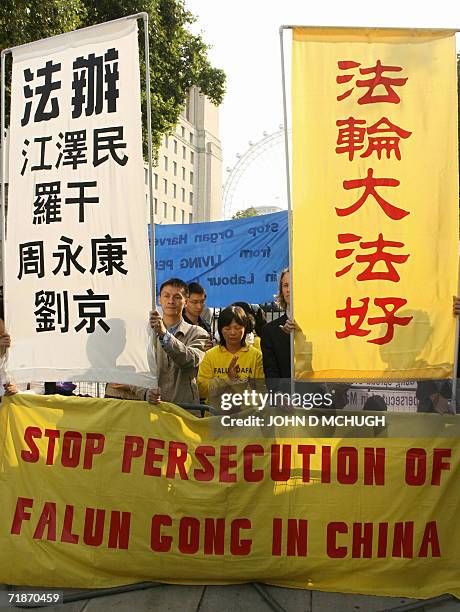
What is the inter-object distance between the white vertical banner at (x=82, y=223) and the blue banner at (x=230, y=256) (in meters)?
4.21

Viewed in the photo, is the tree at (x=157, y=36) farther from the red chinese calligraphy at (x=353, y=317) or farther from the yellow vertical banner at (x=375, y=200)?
the red chinese calligraphy at (x=353, y=317)

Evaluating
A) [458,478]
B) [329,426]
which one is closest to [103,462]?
[329,426]

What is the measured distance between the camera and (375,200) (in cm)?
354

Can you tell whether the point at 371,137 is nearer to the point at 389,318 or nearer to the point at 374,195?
the point at 374,195

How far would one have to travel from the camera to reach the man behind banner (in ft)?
13.0

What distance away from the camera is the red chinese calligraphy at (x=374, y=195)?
11.6 feet

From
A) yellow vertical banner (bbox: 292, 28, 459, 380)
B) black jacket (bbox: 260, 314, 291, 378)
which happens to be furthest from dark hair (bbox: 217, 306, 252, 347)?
yellow vertical banner (bbox: 292, 28, 459, 380)

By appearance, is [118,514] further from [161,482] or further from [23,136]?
[23,136]

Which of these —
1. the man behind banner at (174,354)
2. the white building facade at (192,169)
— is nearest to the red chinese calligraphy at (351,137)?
the man behind banner at (174,354)

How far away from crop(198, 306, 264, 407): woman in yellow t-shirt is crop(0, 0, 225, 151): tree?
814cm

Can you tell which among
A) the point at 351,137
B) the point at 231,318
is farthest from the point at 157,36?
the point at 351,137

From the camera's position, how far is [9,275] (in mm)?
3902

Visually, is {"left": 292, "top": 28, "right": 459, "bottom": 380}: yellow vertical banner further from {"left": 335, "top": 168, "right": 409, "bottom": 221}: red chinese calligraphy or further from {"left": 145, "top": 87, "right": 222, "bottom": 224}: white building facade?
{"left": 145, "top": 87, "right": 222, "bottom": 224}: white building facade

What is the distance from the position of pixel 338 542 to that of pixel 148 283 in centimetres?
186
